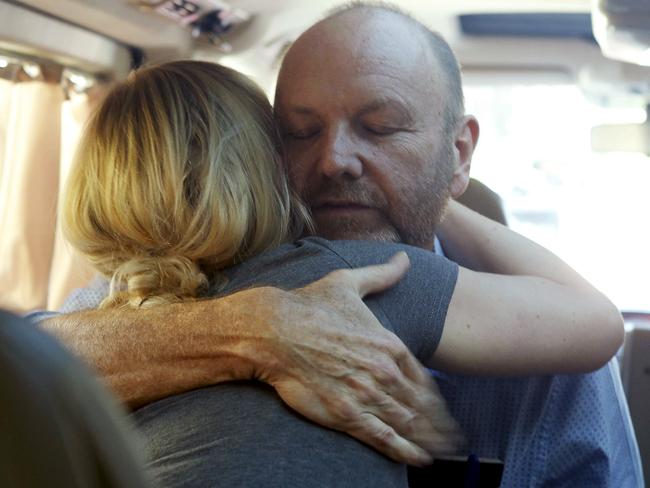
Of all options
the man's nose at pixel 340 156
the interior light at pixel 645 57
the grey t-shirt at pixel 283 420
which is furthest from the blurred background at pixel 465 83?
the grey t-shirt at pixel 283 420

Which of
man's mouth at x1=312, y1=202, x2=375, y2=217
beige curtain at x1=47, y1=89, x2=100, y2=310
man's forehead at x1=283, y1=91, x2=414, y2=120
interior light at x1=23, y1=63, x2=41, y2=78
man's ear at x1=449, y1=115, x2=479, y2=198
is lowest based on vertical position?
beige curtain at x1=47, y1=89, x2=100, y2=310

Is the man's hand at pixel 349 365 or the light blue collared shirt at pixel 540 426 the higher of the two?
the man's hand at pixel 349 365

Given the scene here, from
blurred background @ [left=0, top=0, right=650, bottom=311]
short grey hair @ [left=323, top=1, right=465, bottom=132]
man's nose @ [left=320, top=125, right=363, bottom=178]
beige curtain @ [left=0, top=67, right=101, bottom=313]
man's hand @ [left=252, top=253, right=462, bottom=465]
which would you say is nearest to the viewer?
man's hand @ [left=252, top=253, right=462, bottom=465]

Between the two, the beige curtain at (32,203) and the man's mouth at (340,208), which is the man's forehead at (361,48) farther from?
the beige curtain at (32,203)

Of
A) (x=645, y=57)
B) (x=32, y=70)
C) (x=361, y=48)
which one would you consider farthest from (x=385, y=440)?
(x=32, y=70)

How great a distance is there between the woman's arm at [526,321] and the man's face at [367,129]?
8.9 inches

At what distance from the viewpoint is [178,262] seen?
1.41 m

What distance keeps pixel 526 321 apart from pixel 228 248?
47cm

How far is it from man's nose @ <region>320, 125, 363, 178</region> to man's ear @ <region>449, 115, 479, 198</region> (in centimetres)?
32

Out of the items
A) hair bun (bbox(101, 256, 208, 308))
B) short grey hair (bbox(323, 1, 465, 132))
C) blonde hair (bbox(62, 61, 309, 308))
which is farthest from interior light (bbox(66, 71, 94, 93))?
hair bun (bbox(101, 256, 208, 308))

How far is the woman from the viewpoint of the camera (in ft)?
4.43

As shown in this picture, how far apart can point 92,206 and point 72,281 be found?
6.80ft

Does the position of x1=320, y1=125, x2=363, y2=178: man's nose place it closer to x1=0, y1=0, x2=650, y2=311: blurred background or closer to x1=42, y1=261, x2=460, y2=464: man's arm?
x1=42, y1=261, x2=460, y2=464: man's arm

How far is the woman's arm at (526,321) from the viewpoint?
4.79ft
